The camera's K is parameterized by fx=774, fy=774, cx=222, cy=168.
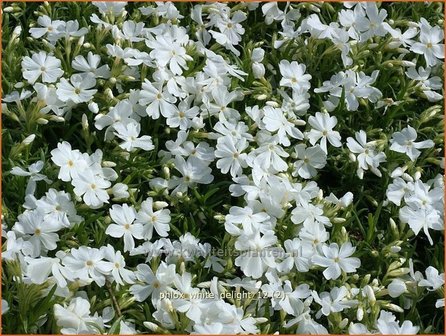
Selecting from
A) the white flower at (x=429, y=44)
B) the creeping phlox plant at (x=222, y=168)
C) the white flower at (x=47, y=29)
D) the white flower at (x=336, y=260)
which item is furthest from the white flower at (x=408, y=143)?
the white flower at (x=47, y=29)

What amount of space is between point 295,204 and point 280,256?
11.9 inches

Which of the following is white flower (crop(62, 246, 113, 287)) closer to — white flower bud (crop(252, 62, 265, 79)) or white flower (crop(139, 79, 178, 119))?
white flower (crop(139, 79, 178, 119))

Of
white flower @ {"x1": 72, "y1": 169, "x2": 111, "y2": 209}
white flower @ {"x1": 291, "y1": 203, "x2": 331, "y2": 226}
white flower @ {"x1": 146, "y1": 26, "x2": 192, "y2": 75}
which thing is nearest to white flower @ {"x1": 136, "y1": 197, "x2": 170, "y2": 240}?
white flower @ {"x1": 72, "y1": 169, "x2": 111, "y2": 209}

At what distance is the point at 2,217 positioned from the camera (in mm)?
3125

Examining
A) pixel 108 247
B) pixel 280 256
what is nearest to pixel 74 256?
pixel 108 247

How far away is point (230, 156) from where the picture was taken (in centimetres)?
340

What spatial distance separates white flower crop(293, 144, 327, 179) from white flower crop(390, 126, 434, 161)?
330 mm

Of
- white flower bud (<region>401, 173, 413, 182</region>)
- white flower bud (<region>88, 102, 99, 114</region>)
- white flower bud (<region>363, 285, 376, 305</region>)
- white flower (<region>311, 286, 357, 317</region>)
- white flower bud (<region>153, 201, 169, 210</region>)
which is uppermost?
white flower bud (<region>88, 102, 99, 114</region>)

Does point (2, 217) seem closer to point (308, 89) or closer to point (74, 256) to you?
point (74, 256)

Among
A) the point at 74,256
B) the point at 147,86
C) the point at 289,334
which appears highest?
the point at 147,86

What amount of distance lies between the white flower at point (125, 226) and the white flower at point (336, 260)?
0.72 m

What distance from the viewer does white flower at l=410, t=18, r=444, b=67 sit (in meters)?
3.94

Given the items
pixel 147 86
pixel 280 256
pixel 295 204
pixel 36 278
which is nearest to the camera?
pixel 36 278

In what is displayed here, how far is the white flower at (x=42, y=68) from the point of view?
3.59 m
